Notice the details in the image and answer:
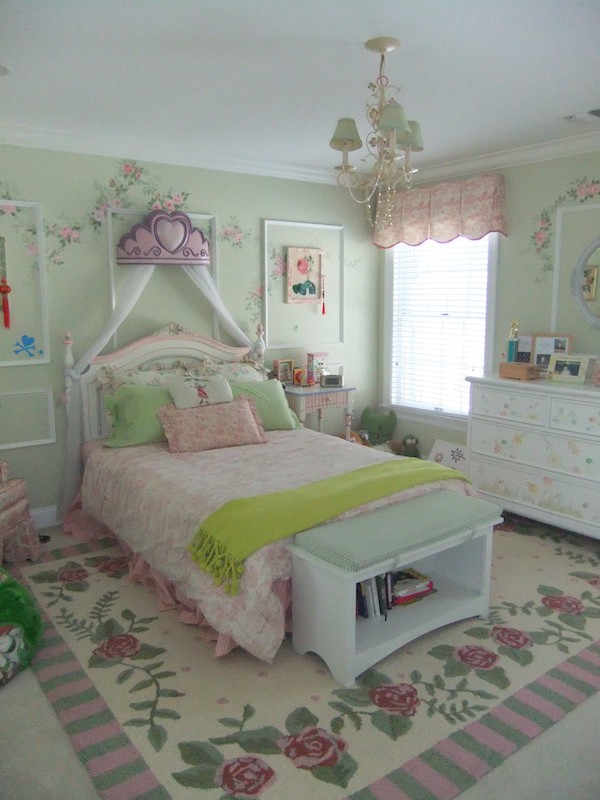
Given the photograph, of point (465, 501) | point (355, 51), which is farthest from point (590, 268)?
point (355, 51)

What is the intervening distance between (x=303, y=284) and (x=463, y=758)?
405 cm

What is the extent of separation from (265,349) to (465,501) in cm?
256

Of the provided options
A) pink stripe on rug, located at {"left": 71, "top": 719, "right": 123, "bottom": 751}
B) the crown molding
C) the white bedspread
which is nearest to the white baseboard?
the white bedspread

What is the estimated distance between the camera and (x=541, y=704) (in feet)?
8.61

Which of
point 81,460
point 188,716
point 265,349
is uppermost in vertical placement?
point 265,349

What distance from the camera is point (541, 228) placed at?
4.80 m

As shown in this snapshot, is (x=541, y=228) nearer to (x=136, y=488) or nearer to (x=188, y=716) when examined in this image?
(x=136, y=488)

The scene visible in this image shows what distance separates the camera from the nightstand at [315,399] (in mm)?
5285

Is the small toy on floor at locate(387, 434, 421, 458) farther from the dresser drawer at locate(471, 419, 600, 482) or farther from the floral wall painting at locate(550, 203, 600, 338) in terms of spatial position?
the floral wall painting at locate(550, 203, 600, 338)

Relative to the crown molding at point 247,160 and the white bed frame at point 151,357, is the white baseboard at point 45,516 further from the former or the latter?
the crown molding at point 247,160

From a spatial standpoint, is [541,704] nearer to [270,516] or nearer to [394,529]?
[394,529]

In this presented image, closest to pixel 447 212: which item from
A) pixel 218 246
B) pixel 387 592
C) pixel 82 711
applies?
pixel 218 246

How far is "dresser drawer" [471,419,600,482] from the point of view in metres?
4.09

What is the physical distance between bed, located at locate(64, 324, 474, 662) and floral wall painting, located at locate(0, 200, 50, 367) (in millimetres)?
419
